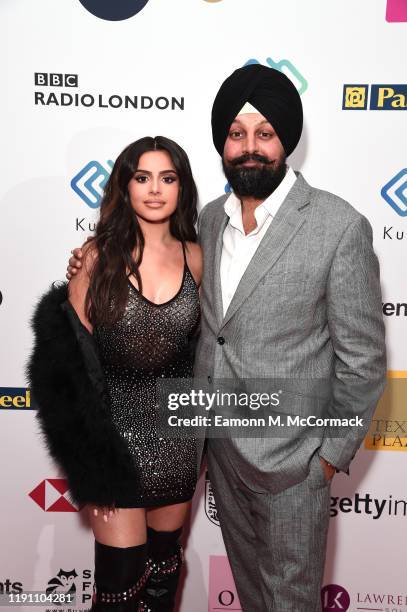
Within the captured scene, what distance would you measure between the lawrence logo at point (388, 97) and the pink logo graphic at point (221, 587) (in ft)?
6.74

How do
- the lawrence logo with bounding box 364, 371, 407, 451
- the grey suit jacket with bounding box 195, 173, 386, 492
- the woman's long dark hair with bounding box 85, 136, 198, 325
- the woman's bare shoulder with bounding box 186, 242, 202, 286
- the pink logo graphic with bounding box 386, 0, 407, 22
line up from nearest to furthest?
the grey suit jacket with bounding box 195, 173, 386, 492 → the woman's long dark hair with bounding box 85, 136, 198, 325 → the woman's bare shoulder with bounding box 186, 242, 202, 286 → the pink logo graphic with bounding box 386, 0, 407, 22 → the lawrence logo with bounding box 364, 371, 407, 451

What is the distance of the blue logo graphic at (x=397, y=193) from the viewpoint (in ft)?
7.49

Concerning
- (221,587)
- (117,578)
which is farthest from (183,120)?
(221,587)

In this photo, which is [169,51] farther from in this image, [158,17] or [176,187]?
[176,187]

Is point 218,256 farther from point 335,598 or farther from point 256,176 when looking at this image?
point 335,598

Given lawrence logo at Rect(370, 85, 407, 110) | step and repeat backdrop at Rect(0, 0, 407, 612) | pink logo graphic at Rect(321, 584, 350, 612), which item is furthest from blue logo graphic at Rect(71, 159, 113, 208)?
pink logo graphic at Rect(321, 584, 350, 612)

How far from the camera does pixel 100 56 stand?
7.36ft

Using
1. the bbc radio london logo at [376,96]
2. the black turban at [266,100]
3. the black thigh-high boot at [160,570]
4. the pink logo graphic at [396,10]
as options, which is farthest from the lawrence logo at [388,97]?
the black thigh-high boot at [160,570]

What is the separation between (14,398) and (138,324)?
1.00m

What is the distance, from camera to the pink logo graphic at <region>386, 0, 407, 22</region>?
2166 mm

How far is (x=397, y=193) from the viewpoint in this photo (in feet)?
7.53

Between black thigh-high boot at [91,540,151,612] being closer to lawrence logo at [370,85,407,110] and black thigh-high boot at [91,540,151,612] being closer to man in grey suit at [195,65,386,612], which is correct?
man in grey suit at [195,65,386,612]

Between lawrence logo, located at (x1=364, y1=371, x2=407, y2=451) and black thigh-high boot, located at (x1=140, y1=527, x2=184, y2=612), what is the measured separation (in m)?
0.96

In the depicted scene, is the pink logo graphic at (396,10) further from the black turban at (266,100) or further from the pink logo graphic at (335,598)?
the pink logo graphic at (335,598)
